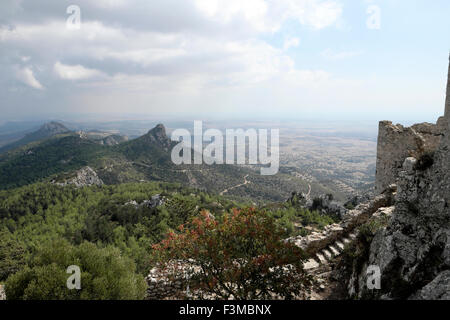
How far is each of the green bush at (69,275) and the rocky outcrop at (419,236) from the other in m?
7.41

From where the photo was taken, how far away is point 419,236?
20.0 feet

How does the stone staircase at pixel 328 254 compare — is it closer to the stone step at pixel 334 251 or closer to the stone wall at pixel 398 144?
the stone step at pixel 334 251

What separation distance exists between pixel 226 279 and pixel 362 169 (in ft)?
648

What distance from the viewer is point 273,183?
9744cm

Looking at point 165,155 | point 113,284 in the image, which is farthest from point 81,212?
point 165,155

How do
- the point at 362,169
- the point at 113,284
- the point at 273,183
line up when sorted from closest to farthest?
the point at 113,284
the point at 273,183
the point at 362,169

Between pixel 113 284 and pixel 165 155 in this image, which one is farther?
pixel 165 155

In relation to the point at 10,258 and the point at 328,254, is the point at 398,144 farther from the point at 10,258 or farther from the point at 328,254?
the point at 10,258

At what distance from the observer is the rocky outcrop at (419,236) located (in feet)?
17.7

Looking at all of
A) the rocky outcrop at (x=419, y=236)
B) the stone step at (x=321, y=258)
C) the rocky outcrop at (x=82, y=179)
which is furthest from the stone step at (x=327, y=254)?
the rocky outcrop at (x=82, y=179)

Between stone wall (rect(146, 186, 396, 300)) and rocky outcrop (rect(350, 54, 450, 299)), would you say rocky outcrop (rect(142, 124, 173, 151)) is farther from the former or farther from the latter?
rocky outcrop (rect(350, 54, 450, 299))

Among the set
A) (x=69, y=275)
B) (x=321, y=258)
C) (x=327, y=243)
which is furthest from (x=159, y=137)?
(x=69, y=275)
